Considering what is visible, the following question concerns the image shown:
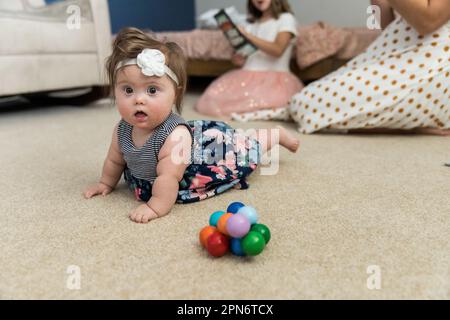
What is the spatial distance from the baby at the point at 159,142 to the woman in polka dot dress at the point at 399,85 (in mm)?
554

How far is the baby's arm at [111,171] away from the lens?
83 centimetres

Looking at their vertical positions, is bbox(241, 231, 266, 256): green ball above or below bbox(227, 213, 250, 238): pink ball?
below

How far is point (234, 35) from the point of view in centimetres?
173

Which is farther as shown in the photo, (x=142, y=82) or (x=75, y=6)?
(x=75, y=6)

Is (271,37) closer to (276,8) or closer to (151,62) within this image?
(276,8)

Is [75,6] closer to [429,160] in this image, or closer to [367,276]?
[429,160]

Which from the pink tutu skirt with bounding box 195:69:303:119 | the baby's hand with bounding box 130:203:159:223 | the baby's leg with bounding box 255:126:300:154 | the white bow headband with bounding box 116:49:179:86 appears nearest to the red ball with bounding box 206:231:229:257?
the baby's hand with bounding box 130:203:159:223

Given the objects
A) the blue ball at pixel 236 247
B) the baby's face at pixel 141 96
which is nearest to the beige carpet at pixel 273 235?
the blue ball at pixel 236 247

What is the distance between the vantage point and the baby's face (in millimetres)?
712

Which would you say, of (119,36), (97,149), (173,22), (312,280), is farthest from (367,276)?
(173,22)

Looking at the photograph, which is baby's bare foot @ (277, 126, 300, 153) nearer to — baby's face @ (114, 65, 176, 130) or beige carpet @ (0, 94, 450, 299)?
beige carpet @ (0, 94, 450, 299)

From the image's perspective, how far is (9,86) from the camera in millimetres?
1642
